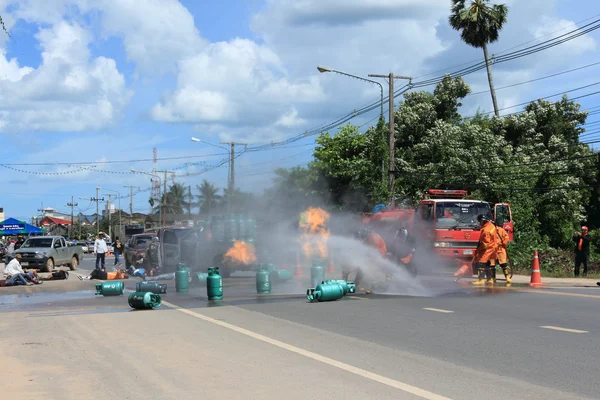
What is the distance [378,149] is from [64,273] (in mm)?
17058

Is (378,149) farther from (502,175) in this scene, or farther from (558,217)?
(558,217)

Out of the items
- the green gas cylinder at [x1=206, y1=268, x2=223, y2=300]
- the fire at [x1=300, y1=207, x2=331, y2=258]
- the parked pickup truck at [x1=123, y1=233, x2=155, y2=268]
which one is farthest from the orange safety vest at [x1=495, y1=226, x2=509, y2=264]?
the parked pickup truck at [x1=123, y1=233, x2=155, y2=268]

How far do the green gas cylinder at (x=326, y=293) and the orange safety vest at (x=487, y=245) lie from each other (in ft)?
15.7

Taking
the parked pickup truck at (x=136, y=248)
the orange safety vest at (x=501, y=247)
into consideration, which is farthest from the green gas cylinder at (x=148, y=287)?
the parked pickup truck at (x=136, y=248)

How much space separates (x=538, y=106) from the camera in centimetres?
4600

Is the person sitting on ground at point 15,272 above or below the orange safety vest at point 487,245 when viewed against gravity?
below

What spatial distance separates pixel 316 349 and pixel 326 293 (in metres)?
5.26

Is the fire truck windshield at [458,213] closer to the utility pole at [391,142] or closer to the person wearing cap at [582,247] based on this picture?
the person wearing cap at [582,247]

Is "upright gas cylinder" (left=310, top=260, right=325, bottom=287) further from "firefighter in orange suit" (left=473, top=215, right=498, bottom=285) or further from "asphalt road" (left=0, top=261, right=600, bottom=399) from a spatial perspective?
"firefighter in orange suit" (left=473, top=215, right=498, bottom=285)

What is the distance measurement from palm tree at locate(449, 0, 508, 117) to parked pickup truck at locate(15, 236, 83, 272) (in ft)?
96.2

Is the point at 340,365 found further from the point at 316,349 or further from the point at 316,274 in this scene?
the point at 316,274

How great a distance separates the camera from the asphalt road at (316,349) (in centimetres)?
668

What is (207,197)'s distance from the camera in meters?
36.9

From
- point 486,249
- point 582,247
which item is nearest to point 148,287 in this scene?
point 486,249
